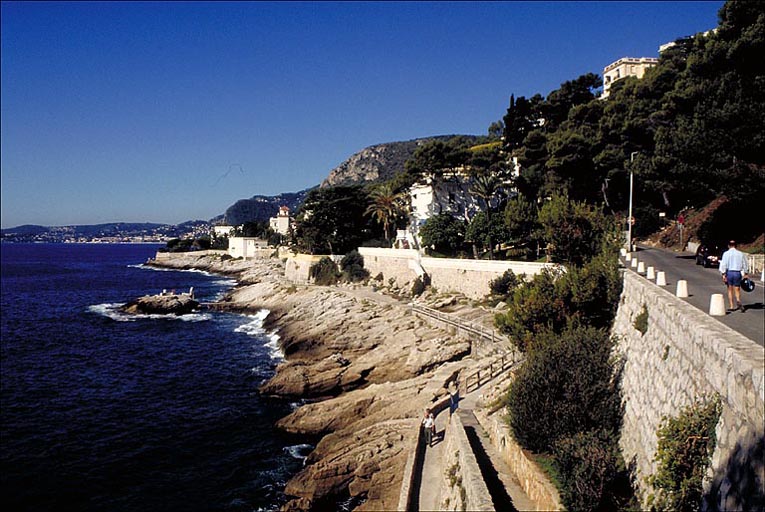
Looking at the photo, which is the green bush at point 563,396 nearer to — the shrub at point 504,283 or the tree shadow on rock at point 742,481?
the tree shadow on rock at point 742,481

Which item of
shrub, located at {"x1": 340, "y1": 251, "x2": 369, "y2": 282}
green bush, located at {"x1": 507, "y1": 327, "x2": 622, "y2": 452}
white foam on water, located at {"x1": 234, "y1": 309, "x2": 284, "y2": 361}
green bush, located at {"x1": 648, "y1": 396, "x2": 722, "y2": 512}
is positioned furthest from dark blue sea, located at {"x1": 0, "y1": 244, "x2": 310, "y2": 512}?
green bush, located at {"x1": 648, "y1": 396, "x2": 722, "y2": 512}

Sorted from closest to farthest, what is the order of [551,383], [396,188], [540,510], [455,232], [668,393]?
[668,393]
[540,510]
[551,383]
[455,232]
[396,188]

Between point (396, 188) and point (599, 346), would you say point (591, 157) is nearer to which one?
point (396, 188)

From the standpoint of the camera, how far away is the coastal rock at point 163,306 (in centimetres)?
5916

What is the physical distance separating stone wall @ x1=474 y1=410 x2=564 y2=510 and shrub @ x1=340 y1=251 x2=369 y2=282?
40.9m

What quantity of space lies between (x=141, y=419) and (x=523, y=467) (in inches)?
826

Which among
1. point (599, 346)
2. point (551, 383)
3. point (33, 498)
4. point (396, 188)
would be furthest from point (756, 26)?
point (396, 188)

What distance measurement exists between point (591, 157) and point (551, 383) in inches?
1372

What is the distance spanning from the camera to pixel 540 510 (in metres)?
12.6

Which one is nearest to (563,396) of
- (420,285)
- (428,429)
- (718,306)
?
(718,306)

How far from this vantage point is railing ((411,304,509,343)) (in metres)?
29.3

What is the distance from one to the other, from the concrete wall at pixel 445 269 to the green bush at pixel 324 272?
4.53 m

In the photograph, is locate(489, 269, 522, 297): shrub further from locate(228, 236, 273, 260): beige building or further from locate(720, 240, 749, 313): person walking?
locate(228, 236, 273, 260): beige building

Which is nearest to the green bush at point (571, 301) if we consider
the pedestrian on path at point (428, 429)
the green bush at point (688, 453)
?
the pedestrian on path at point (428, 429)
